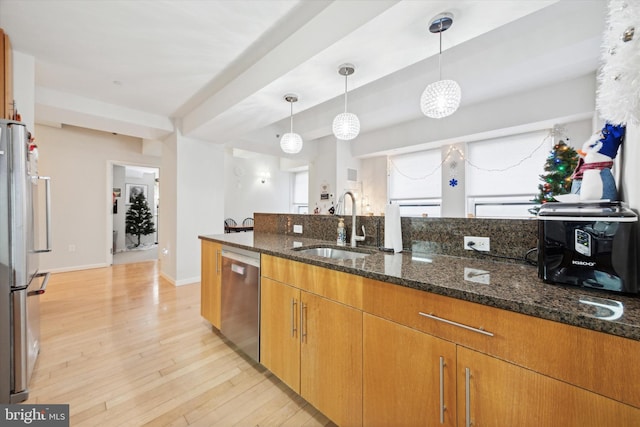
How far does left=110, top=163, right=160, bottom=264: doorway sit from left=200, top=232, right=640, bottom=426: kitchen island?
19.0 feet

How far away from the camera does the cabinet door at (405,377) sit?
3.05ft

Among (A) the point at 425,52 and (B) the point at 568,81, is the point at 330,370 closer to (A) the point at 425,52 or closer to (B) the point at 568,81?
(A) the point at 425,52

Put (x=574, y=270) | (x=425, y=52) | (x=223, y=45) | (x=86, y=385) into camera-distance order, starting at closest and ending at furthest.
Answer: (x=574, y=270), (x=86, y=385), (x=425, y=52), (x=223, y=45)

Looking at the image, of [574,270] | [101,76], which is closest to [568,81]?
[574,270]

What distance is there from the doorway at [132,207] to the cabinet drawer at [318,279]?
533 centimetres

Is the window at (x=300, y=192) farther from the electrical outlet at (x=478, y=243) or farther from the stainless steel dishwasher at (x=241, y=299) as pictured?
the electrical outlet at (x=478, y=243)

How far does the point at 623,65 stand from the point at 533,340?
2.34 feet

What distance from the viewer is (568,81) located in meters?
3.46

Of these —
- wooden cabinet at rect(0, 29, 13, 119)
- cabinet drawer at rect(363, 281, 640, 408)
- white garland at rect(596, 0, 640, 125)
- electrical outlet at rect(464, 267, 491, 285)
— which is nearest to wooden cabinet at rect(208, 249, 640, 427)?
cabinet drawer at rect(363, 281, 640, 408)

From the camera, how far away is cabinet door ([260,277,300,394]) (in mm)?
1533

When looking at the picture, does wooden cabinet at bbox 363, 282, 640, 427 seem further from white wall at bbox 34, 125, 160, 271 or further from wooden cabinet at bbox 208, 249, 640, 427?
white wall at bbox 34, 125, 160, 271

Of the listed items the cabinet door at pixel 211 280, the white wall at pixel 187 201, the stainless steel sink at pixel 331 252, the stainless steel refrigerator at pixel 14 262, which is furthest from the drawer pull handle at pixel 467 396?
the white wall at pixel 187 201

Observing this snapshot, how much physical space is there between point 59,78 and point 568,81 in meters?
6.04

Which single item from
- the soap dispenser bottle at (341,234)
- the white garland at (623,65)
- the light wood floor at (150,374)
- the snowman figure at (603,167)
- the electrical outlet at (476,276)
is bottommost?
the light wood floor at (150,374)
